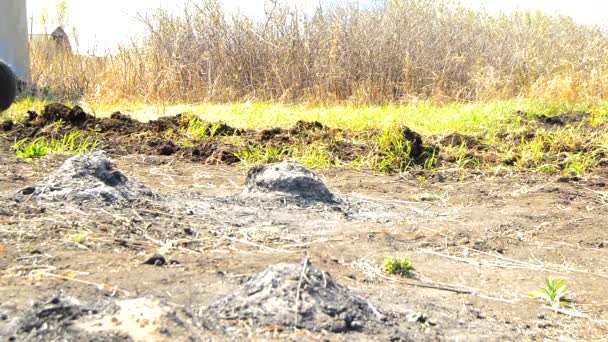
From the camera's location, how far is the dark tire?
6.00 metres

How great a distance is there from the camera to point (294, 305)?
206cm

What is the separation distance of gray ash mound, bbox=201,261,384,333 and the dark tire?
15.0 feet

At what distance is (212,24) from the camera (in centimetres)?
1248

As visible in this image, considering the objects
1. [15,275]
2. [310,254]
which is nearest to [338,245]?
[310,254]

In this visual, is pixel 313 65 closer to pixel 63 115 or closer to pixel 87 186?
pixel 63 115

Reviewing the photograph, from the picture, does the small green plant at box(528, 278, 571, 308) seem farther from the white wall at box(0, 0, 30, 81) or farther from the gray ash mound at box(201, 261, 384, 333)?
the white wall at box(0, 0, 30, 81)

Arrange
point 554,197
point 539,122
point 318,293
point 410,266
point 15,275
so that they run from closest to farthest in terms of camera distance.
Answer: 1. point 318,293
2. point 15,275
3. point 410,266
4. point 554,197
5. point 539,122

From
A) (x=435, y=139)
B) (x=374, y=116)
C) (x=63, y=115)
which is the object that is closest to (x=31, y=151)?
(x=63, y=115)

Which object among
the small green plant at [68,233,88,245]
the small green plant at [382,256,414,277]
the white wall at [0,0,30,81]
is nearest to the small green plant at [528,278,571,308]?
the small green plant at [382,256,414,277]

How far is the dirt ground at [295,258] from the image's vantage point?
202cm

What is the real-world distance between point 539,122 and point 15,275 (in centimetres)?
624

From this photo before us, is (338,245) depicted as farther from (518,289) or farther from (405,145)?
(405,145)

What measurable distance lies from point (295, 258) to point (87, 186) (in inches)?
49.4

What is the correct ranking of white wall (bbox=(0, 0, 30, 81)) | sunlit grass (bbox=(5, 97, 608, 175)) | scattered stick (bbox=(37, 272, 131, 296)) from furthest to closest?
white wall (bbox=(0, 0, 30, 81)) < sunlit grass (bbox=(5, 97, 608, 175)) < scattered stick (bbox=(37, 272, 131, 296))
